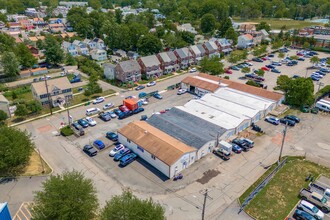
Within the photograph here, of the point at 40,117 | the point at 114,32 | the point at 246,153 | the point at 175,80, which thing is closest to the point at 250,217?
the point at 246,153

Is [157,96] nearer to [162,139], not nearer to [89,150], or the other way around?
[162,139]

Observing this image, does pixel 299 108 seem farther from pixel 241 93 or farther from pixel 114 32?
pixel 114 32

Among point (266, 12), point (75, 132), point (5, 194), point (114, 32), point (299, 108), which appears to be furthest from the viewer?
point (266, 12)

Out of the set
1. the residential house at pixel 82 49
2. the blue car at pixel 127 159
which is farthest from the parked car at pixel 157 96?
the residential house at pixel 82 49

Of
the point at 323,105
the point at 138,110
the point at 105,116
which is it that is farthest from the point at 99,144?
the point at 323,105

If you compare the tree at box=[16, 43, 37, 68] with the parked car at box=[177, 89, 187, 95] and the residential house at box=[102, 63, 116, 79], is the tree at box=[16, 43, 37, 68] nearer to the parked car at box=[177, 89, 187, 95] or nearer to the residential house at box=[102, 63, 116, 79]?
the residential house at box=[102, 63, 116, 79]

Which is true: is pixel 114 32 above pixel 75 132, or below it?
above
